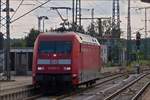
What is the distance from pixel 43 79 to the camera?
98.3 feet

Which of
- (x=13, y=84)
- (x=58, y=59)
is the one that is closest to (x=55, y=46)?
(x=58, y=59)

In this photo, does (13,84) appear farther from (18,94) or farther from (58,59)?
(18,94)

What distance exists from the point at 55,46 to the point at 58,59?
816 millimetres

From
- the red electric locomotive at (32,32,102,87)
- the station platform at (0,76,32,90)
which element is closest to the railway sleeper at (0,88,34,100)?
the red electric locomotive at (32,32,102,87)

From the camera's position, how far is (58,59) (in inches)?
1201

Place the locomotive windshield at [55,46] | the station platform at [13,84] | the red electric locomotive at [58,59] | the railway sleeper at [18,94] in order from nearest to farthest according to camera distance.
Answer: the railway sleeper at [18,94]
the red electric locomotive at [58,59]
the locomotive windshield at [55,46]
the station platform at [13,84]

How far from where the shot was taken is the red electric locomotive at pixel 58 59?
30.0 metres

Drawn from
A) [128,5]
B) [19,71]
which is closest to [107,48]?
[128,5]

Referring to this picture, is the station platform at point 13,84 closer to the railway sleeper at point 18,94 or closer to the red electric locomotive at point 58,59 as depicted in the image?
the railway sleeper at point 18,94

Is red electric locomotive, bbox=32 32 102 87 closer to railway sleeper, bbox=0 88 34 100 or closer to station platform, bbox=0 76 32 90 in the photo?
railway sleeper, bbox=0 88 34 100

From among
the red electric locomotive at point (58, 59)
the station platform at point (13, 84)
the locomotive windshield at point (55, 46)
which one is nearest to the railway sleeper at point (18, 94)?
the red electric locomotive at point (58, 59)

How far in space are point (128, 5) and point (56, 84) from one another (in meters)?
59.1

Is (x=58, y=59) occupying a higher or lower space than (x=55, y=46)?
lower

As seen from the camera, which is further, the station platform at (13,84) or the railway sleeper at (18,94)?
the station platform at (13,84)
